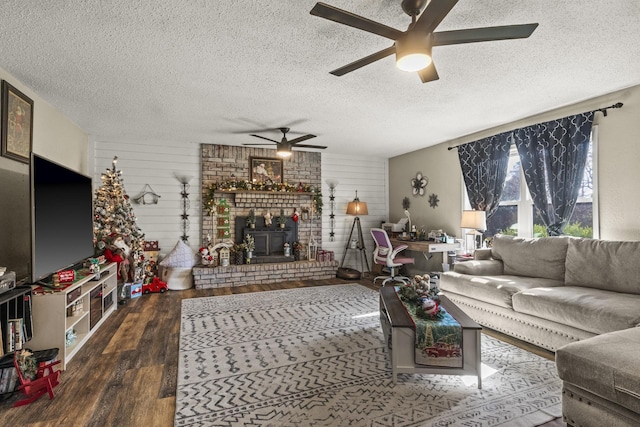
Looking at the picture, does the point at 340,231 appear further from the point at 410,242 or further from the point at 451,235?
the point at 451,235

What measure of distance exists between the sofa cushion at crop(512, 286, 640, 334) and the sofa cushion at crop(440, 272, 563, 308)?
0.13 m

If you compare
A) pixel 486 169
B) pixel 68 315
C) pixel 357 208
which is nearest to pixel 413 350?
pixel 68 315

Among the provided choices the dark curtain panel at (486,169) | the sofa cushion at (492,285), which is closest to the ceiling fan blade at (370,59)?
the sofa cushion at (492,285)

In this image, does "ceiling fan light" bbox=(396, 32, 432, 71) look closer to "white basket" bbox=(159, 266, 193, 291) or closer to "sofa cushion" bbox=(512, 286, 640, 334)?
"sofa cushion" bbox=(512, 286, 640, 334)

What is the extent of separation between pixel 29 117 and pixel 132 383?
282 cm

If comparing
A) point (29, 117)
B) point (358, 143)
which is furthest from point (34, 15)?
point (358, 143)

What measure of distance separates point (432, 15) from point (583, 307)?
2.37m

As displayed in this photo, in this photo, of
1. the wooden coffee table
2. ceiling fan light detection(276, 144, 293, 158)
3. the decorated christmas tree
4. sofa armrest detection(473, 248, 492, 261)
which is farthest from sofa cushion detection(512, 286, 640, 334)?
the decorated christmas tree

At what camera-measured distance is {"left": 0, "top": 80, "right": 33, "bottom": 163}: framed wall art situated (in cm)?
281

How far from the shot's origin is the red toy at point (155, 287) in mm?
4934

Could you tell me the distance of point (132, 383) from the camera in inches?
89.7

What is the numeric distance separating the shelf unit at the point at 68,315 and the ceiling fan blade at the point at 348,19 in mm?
2730

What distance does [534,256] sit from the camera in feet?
11.8

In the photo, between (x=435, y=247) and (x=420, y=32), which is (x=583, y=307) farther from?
(x=435, y=247)
